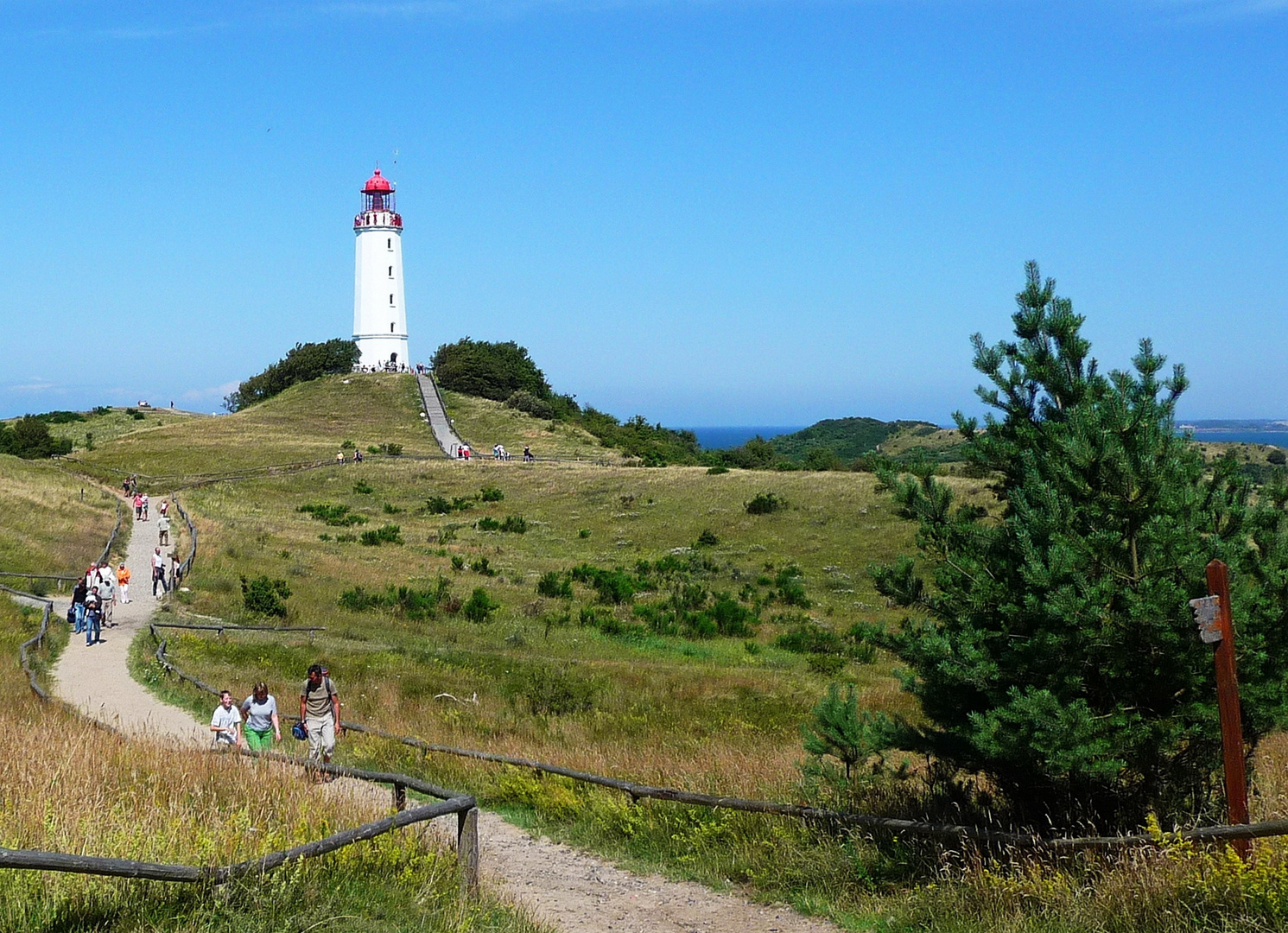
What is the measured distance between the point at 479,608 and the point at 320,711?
57.1 ft

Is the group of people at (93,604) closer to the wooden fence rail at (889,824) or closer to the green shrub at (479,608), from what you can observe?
the green shrub at (479,608)

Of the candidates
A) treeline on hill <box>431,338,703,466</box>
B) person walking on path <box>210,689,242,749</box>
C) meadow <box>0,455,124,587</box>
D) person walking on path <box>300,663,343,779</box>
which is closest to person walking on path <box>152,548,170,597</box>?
meadow <box>0,455,124,587</box>

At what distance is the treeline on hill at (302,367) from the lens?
103 metres

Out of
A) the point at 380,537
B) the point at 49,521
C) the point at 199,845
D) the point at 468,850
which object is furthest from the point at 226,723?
the point at 380,537

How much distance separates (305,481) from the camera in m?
63.0

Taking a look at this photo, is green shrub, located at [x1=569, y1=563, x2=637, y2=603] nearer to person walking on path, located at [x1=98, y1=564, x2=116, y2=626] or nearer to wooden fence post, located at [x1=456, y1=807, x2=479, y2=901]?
person walking on path, located at [x1=98, y1=564, x2=116, y2=626]

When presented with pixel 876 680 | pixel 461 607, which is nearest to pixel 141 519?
pixel 461 607

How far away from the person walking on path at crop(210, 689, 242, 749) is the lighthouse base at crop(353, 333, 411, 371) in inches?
3546

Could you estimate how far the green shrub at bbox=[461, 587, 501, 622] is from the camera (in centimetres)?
3034

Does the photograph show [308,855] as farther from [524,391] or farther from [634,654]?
[524,391]

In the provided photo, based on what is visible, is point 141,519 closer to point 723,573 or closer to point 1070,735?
point 723,573

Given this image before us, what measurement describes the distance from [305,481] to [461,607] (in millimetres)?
34809

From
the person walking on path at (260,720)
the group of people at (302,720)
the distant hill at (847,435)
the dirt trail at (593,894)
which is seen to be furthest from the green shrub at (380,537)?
the distant hill at (847,435)

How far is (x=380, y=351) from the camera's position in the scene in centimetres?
10200
